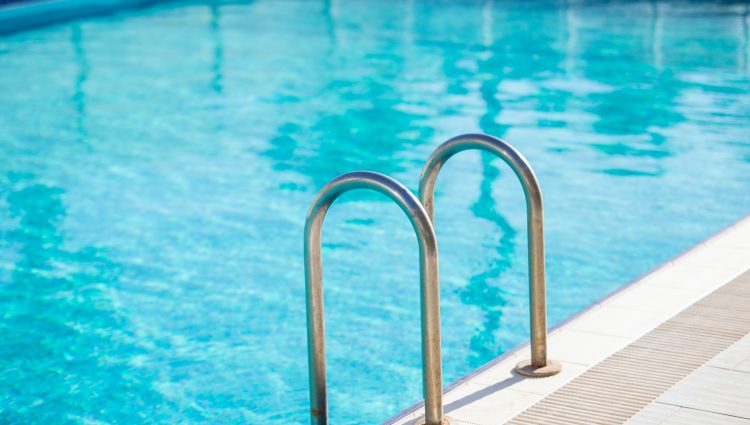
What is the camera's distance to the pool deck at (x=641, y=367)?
352 cm

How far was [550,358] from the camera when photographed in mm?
4035

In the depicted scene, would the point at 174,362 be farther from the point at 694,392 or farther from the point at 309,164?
the point at 309,164

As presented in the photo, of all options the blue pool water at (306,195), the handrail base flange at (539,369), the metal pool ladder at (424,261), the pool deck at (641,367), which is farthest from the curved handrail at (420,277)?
the blue pool water at (306,195)

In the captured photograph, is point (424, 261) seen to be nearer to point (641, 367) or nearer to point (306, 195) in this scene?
point (641, 367)

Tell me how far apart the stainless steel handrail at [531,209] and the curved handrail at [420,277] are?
48 cm

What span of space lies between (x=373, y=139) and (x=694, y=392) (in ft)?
18.6

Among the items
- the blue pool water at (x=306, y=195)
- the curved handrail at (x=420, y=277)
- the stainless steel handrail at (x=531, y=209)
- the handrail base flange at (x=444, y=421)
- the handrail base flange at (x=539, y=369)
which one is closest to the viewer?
the curved handrail at (x=420, y=277)

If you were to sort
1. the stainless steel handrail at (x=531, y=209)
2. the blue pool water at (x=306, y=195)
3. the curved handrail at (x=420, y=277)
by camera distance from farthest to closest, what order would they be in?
the blue pool water at (x=306, y=195) → the stainless steel handrail at (x=531, y=209) → the curved handrail at (x=420, y=277)

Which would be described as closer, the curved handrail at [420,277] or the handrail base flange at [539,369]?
the curved handrail at [420,277]

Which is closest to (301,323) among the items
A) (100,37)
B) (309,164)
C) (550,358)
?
(550,358)

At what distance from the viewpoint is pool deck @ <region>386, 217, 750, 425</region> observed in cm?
352

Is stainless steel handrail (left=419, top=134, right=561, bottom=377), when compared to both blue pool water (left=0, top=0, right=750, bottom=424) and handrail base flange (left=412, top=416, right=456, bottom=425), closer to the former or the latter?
handrail base flange (left=412, top=416, right=456, bottom=425)

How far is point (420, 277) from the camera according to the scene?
3154mm

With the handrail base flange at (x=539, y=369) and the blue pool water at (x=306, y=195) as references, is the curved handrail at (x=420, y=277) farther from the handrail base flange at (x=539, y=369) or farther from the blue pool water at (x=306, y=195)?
the blue pool water at (x=306, y=195)
